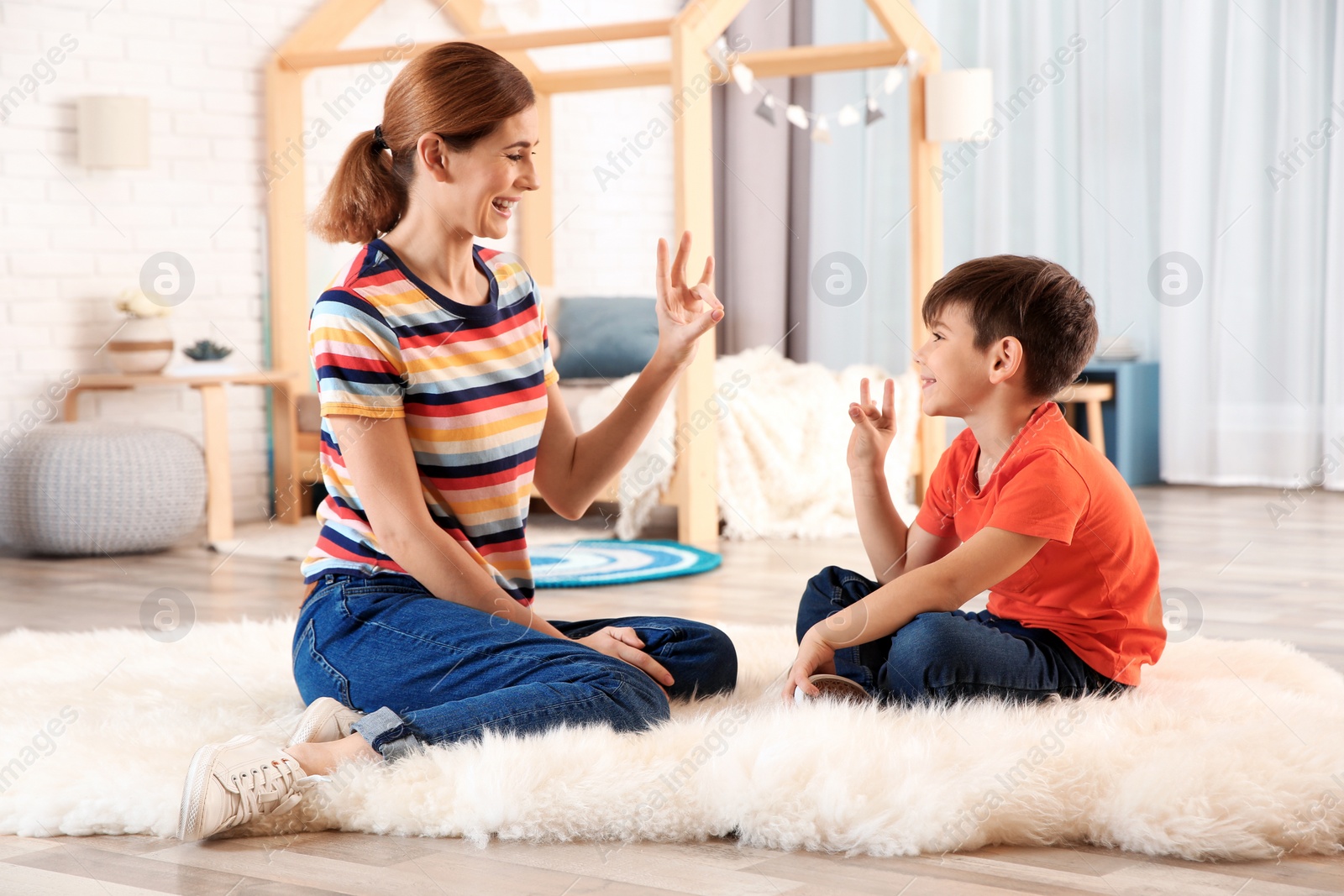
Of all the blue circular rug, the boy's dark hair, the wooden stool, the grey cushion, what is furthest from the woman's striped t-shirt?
the wooden stool

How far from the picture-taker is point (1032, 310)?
1.62m

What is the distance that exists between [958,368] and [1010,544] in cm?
23

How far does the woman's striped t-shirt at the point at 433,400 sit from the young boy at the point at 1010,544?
382mm

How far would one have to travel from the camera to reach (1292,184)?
4.50m

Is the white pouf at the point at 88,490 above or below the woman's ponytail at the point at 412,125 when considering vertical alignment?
below

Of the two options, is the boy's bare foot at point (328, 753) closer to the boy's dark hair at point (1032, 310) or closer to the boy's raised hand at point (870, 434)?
the boy's raised hand at point (870, 434)

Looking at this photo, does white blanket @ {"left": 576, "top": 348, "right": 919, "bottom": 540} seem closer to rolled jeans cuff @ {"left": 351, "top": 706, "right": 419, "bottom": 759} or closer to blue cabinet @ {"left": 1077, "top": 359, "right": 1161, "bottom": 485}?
blue cabinet @ {"left": 1077, "top": 359, "right": 1161, "bottom": 485}

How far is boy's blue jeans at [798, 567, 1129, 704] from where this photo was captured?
5.08 feet

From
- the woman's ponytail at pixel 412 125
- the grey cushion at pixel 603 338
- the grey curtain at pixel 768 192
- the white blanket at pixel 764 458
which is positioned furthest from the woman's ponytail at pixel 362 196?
the grey curtain at pixel 768 192

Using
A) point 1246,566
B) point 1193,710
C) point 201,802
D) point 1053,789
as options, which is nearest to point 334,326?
point 201,802

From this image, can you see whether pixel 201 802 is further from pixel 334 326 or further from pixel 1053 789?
pixel 1053 789

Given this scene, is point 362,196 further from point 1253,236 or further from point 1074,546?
point 1253,236

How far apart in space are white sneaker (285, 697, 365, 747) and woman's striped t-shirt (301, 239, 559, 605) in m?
0.15

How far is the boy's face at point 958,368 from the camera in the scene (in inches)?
64.4
